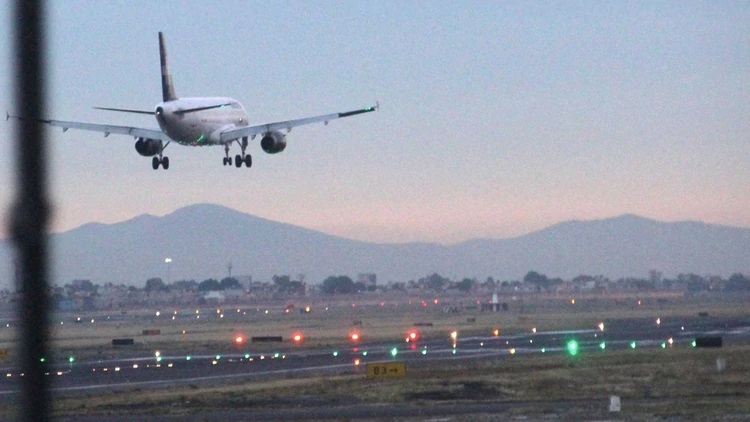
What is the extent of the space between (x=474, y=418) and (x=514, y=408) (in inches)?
158

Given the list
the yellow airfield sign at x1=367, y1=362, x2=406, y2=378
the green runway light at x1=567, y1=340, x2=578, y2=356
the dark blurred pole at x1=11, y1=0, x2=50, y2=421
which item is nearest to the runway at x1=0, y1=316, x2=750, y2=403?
the green runway light at x1=567, y1=340, x2=578, y2=356

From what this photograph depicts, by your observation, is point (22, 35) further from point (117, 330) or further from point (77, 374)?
point (117, 330)

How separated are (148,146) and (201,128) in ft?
10.7

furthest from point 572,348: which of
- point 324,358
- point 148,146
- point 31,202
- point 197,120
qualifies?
point 31,202

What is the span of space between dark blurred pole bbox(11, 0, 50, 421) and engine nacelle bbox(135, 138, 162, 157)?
66.3 meters

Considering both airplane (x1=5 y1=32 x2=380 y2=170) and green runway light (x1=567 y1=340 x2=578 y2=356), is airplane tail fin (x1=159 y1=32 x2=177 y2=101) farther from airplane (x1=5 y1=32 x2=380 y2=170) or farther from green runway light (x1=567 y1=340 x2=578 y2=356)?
green runway light (x1=567 y1=340 x2=578 y2=356)

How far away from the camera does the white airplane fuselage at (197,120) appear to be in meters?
70.7

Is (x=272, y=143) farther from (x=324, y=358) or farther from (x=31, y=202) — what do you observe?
(x=31, y=202)

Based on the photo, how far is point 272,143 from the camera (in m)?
71.8

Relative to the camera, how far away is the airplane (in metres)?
70.7

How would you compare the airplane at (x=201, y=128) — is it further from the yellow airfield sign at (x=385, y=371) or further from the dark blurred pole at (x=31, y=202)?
the dark blurred pole at (x=31, y=202)

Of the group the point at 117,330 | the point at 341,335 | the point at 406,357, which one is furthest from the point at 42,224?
the point at 117,330

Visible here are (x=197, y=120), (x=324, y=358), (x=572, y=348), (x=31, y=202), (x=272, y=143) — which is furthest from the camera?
(x=572, y=348)

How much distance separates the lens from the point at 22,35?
233 inches
